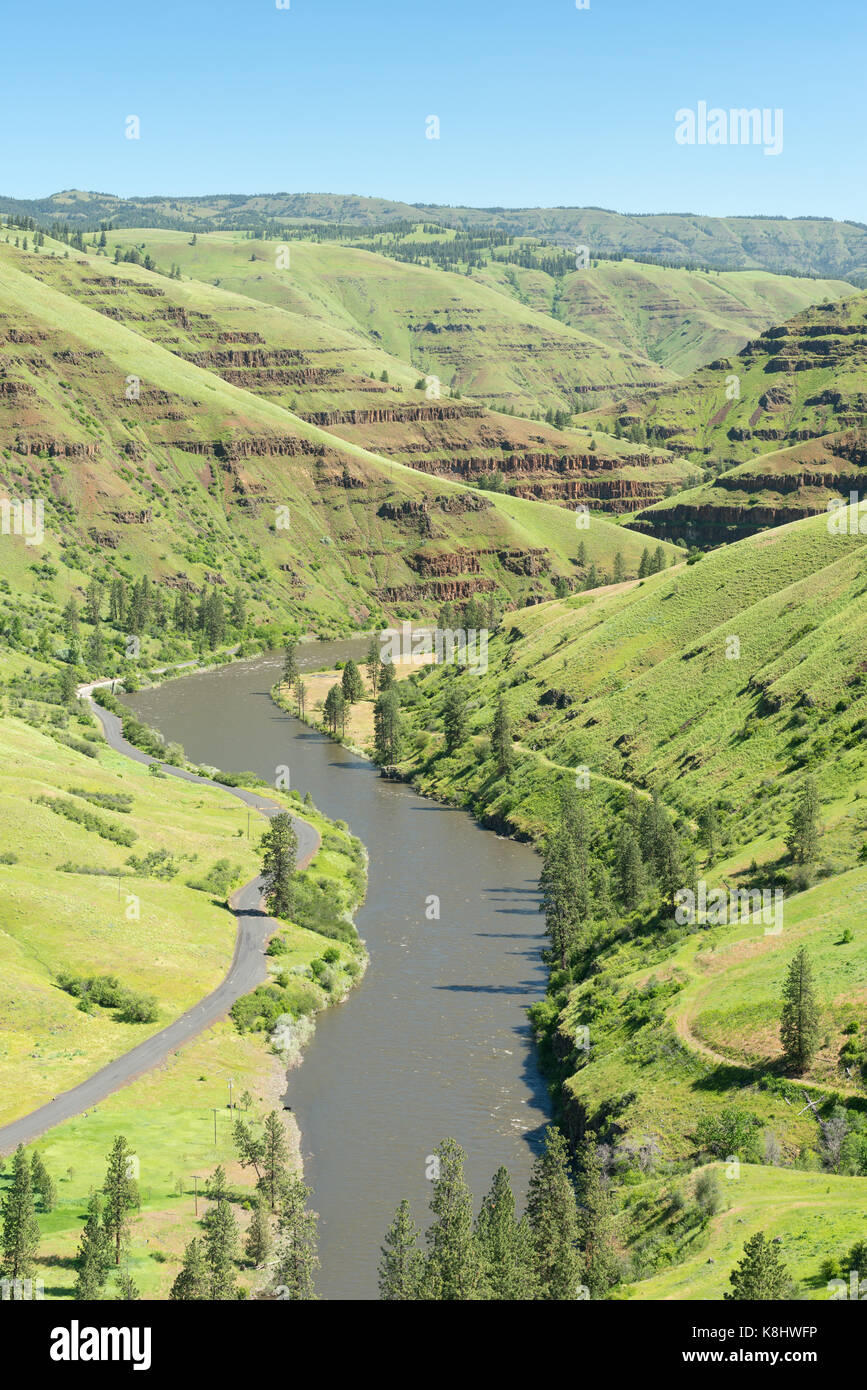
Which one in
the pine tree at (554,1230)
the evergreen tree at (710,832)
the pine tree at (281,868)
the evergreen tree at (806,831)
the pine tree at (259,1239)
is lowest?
the pine tree at (259,1239)

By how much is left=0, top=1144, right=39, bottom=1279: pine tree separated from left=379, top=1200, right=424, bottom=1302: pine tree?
14027 mm

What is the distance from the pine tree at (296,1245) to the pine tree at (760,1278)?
20220mm

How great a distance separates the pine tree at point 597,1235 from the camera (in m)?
54.2

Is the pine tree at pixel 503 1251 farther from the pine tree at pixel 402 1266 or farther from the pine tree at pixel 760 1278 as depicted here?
the pine tree at pixel 760 1278

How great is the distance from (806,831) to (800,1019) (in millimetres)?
27346

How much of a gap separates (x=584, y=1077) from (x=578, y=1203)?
11.6 m

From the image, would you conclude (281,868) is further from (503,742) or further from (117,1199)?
(117,1199)

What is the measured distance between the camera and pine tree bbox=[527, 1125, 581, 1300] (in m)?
54.0

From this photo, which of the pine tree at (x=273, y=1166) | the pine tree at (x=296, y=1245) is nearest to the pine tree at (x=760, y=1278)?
the pine tree at (x=296, y=1245)

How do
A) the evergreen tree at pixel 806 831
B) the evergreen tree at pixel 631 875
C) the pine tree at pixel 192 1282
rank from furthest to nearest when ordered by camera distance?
the evergreen tree at pixel 631 875 → the evergreen tree at pixel 806 831 → the pine tree at pixel 192 1282

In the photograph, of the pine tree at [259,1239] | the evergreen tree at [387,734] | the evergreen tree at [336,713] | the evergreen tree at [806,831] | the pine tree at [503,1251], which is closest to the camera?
the pine tree at [503,1251]

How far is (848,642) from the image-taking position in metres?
131
